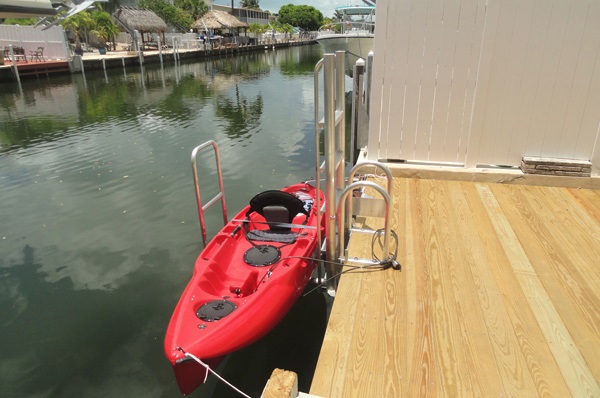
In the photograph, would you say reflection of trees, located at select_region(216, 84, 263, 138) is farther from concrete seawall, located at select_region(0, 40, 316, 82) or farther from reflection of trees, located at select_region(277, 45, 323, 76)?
concrete seawall, located at select_region(0, 40, 316, 82)

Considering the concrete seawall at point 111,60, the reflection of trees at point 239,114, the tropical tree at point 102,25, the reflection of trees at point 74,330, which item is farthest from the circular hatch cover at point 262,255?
the tropical tree at point 102,25

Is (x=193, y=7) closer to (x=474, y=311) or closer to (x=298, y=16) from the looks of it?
(x=298, y=16)

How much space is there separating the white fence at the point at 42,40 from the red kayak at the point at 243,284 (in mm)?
26144

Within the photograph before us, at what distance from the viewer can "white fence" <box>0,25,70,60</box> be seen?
24.5 meters

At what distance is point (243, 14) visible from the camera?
8375 centimetres

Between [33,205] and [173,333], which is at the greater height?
[173,333]

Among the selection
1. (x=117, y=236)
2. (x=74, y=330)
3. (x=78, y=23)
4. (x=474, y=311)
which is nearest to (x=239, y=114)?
(x=117, y=236)

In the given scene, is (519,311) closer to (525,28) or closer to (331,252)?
(331,252)

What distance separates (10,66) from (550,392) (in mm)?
26150

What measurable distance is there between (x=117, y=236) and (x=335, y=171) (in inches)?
170

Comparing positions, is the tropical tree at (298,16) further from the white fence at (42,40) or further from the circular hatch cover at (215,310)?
Answer: the circular hatch cover at (215,310)

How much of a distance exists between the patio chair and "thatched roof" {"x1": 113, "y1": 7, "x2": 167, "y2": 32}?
12.2 m

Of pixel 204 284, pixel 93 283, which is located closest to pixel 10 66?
pixel 93 283

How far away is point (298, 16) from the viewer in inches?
3844
